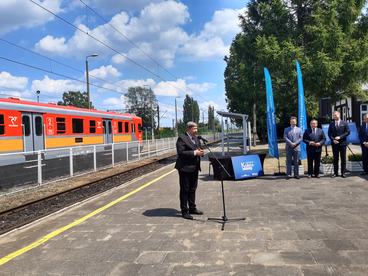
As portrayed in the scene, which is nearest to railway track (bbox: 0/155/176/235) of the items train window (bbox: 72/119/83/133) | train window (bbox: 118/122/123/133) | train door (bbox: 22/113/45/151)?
train door (bbox: 22/113/45/151)

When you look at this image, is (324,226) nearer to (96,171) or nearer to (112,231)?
(112,231)

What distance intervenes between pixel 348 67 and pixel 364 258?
16.1 metres

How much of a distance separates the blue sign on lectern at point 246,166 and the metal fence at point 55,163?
19.6 ft

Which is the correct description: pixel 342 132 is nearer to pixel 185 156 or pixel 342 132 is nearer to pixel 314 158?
pixel 314 158

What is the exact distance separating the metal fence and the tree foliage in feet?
27.1

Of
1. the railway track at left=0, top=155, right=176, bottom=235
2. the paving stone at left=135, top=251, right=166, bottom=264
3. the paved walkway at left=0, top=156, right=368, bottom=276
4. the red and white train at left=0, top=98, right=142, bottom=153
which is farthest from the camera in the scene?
the red and white train at left=0, top=98, right=142, bottom=153

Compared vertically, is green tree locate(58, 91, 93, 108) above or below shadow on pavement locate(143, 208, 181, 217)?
above

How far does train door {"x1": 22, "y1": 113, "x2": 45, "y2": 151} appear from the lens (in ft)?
54.5

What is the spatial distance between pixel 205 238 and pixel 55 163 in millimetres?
9757

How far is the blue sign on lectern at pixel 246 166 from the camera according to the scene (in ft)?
40.0

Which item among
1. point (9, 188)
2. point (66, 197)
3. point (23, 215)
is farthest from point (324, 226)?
point (9, 188)

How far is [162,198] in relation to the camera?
975cm

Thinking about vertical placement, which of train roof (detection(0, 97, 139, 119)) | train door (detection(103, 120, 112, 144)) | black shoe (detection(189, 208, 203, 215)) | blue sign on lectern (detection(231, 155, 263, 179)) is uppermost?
train roof (detection(0, 97, 139, 119))

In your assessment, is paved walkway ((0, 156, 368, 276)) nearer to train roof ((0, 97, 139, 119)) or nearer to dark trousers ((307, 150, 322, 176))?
dark trousers ((307, 150, 322, 176))
